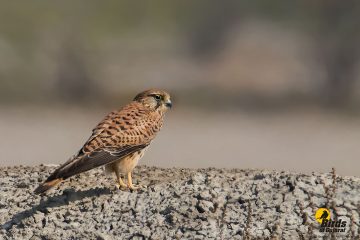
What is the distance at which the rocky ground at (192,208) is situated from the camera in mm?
9047

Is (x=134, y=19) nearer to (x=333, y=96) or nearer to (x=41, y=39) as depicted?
(x=41, y=39)

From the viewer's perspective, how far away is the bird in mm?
9703

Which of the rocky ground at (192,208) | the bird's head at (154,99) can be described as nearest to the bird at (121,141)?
the bird's head at (154,99)

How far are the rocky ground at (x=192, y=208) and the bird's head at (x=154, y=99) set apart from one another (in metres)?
0.95

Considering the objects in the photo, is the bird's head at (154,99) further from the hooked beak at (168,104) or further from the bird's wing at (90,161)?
the bird's wing at (90,161)

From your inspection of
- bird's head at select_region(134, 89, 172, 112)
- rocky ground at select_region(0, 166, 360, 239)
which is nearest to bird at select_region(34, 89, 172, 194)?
bird's head at select_region(134, 89, 172, 112)

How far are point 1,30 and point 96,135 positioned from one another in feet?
76.7

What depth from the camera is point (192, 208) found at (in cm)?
936

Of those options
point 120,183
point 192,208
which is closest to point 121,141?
point 120,183

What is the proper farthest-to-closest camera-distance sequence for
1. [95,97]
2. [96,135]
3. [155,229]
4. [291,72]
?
[291,72] < [95,97] < [96,135] < [155,229]

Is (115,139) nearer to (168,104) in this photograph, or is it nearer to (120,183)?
(120,183)

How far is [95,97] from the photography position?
94.1ft

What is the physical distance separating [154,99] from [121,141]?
0.89 m

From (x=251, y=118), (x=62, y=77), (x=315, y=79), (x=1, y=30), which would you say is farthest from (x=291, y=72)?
(x=1, y=30)
